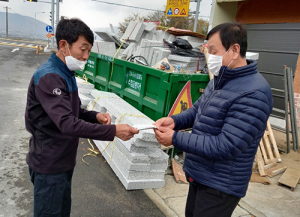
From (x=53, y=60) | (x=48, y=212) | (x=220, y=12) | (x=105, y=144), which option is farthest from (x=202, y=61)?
(x=220, y=12)

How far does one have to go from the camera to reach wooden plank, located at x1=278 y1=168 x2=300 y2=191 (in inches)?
160

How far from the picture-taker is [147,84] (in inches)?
171

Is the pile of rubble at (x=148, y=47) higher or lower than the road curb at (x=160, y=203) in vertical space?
higher

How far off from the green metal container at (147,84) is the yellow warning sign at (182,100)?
0.06m

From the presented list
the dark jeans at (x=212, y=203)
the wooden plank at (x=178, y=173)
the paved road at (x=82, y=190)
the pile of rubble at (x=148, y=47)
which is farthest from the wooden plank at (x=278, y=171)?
the dark jeans at (x=212, y=203)

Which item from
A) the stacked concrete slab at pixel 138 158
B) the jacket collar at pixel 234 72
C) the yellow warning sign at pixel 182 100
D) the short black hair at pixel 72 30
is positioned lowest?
the stacked concrete slab at pixel 138 158

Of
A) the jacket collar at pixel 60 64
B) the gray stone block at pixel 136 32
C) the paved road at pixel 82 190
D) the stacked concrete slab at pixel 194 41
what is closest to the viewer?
the jacket collar at pixel 60 64

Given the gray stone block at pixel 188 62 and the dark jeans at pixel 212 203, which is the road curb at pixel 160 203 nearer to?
the dark jeans at pixel 212 203

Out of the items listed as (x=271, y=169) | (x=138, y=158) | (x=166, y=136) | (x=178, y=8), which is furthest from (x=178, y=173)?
(x=178, y=8)

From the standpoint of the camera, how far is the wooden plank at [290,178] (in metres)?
4.07

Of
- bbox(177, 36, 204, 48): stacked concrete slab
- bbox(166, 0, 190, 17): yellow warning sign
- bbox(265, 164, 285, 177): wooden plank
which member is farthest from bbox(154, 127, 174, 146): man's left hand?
bbox(166, 0, 190, 17): yellow warning sign

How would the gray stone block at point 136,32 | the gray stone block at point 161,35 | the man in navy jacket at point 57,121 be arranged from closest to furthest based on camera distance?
the man in navy jacket at point 57,121
the gray stone block at point 161,35
the gray stone block at point 136,32

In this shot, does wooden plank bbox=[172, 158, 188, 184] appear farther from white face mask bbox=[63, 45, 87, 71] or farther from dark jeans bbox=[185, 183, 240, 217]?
white face mask bbox=[63, 45, 87, 71]

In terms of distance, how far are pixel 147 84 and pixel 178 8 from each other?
10.3 meters
